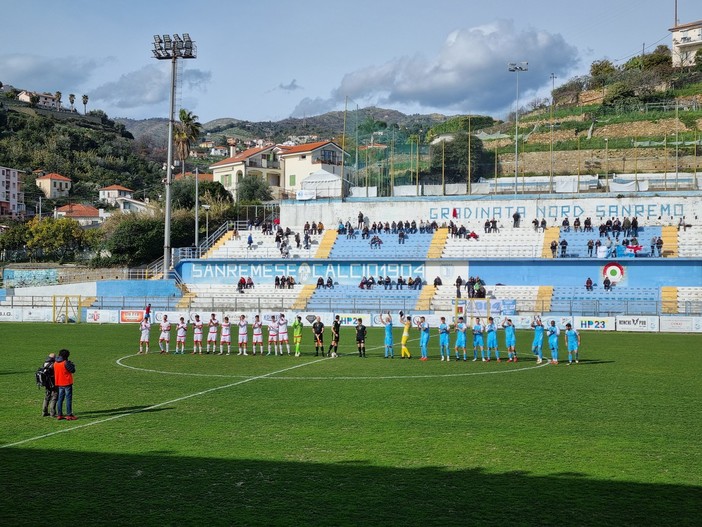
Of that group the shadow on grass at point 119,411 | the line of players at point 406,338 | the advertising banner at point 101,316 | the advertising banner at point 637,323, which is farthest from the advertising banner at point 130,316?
the shadow on grass at point 119,411

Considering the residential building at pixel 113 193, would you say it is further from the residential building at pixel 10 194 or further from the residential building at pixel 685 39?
the residential building at pixel 685 39

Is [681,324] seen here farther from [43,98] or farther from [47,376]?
[43,98]

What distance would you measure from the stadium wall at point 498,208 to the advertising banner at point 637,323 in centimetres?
1624

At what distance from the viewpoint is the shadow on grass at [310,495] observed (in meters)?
10.4

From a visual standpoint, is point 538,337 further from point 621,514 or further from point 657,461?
point 621,514

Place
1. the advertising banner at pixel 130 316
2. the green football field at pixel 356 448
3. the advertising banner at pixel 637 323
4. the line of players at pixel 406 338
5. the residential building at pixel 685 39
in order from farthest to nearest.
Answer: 1. the residential building at pixel 685 39
2. the advertising banner at pixel 130 316
3. the advertising banner at pixel 637 323
4. the line of players at pixel 406 338
5. the green football field at pixel 356 448

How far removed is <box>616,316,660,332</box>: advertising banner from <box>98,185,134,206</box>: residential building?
9111cm

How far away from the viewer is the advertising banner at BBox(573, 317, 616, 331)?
4450cm

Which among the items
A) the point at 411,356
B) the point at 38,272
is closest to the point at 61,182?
the point at 38,272

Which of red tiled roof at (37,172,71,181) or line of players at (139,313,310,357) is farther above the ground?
red tiled roof at (37,172,71,181)

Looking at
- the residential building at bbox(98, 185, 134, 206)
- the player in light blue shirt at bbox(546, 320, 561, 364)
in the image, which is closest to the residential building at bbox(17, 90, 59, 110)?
the residential building at bbox(98, 185, 134, 206)

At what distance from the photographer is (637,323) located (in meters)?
44.0

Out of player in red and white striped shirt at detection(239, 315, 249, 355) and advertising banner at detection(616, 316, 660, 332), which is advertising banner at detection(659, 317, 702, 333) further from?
player in red and white striped shirt at detection(239, 315, 249, 355)

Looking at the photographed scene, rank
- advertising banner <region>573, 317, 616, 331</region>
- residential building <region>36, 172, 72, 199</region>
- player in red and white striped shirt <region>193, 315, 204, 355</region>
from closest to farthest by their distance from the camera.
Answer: player in red and white striped shirt <region>193, 315, 204, 355</region> → advertising banner <region>573, 317, 616, 331</region> → residential building <region>36, 172, 72, 199</region>
